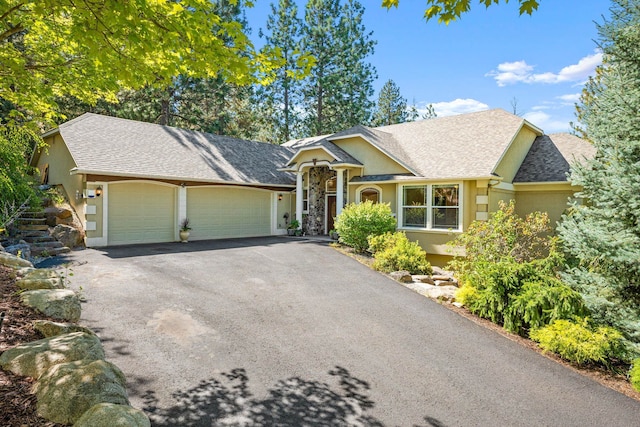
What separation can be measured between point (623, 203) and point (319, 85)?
28347mm

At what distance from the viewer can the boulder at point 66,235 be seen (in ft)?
42.7

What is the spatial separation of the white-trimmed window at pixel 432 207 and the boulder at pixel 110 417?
13.3 metres

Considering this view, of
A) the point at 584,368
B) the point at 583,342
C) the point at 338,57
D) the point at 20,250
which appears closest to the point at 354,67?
the point at 338,57

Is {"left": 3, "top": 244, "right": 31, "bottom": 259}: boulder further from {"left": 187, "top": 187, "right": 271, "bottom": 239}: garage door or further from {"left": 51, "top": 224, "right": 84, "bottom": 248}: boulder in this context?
{"left": 187, "top": 187, "right": 271, "bottom": 239}: garage door

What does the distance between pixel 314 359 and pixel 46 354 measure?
354cm

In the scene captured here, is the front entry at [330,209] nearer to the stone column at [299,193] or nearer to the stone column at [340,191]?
the stone column at [299,193]

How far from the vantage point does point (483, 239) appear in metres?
10.8

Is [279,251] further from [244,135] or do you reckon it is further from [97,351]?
[244,135]

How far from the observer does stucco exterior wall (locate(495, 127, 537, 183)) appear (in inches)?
593

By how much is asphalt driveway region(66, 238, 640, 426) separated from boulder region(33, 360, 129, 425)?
0.60m

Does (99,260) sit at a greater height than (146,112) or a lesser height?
lesser

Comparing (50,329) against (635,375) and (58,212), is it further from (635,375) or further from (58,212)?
(58,212)

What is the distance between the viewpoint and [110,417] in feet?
10.5

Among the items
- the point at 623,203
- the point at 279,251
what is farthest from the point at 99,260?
the point at 623,203
